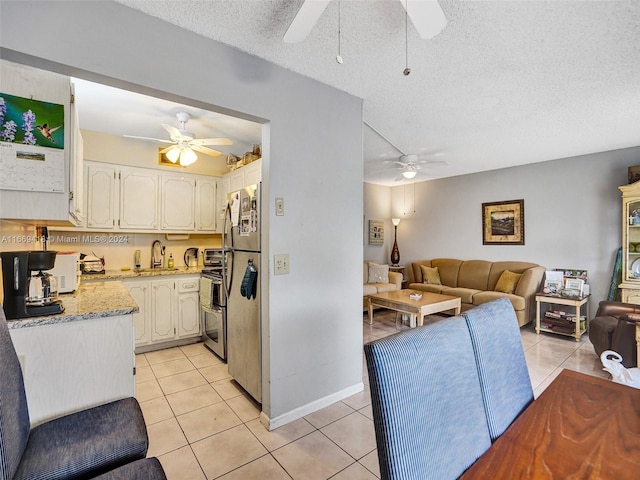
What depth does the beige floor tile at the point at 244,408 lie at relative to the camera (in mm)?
2221

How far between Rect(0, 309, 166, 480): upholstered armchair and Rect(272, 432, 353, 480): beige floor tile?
862 millimetres

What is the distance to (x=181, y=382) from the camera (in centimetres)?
275

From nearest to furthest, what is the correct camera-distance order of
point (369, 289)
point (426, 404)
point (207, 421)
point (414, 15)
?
point (426, 404)
point (414, 15)
point (207, 421)
point (369, 289)

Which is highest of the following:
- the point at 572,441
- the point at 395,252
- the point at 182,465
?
the point at 395,252

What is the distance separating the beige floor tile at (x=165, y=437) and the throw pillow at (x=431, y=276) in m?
4.60

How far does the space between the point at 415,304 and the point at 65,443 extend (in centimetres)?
350

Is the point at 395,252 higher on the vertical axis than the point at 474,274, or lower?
higher

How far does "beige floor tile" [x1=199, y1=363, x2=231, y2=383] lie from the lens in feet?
9.29

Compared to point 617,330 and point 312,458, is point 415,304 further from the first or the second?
point 312,458

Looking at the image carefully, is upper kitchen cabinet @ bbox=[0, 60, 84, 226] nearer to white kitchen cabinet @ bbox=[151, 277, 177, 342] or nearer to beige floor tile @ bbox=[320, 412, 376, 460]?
white kitchen cabinet @ bbox=[151, 277, 177, 342]

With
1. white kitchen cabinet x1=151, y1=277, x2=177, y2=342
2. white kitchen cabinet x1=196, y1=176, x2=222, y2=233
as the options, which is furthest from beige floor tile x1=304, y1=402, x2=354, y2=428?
white kitchen cabinet x1=196, y1=176, x2=222, y2=233

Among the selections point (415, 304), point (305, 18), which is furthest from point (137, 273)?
point (415, 304)

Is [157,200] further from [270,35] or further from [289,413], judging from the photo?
[289,413]

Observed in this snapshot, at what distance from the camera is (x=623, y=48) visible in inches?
73.1
